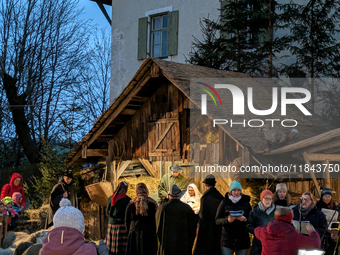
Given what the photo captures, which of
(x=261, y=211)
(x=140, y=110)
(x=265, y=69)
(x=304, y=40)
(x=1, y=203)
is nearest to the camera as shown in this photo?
(x=261, y=211)

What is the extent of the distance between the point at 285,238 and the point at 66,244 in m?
2.31

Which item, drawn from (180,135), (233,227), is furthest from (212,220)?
(180,135)

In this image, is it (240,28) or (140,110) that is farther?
(240,28)

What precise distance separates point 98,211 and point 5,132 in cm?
1122

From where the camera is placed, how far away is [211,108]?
955 centimetres

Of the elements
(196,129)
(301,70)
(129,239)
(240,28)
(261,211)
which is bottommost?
(129,239)

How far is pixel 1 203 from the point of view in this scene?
405 inches

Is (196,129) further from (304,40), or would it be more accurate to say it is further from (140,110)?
(304,40)

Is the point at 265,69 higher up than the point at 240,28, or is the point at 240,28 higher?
the point at 240,28

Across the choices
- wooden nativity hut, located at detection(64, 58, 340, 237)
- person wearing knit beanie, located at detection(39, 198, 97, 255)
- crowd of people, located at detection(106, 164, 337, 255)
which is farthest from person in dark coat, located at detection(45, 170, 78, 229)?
person wearing knit beanie, located at detection(39, 198, 97, 255)

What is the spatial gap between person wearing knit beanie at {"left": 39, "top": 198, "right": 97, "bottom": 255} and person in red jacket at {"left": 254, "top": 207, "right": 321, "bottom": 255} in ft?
6.49

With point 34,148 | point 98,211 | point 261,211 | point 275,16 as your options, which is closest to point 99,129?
point 98,211

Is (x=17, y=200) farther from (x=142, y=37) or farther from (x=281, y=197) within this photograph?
(x=142, y=37)

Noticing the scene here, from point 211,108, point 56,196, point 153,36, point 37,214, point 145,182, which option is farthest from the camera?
point 153,36
